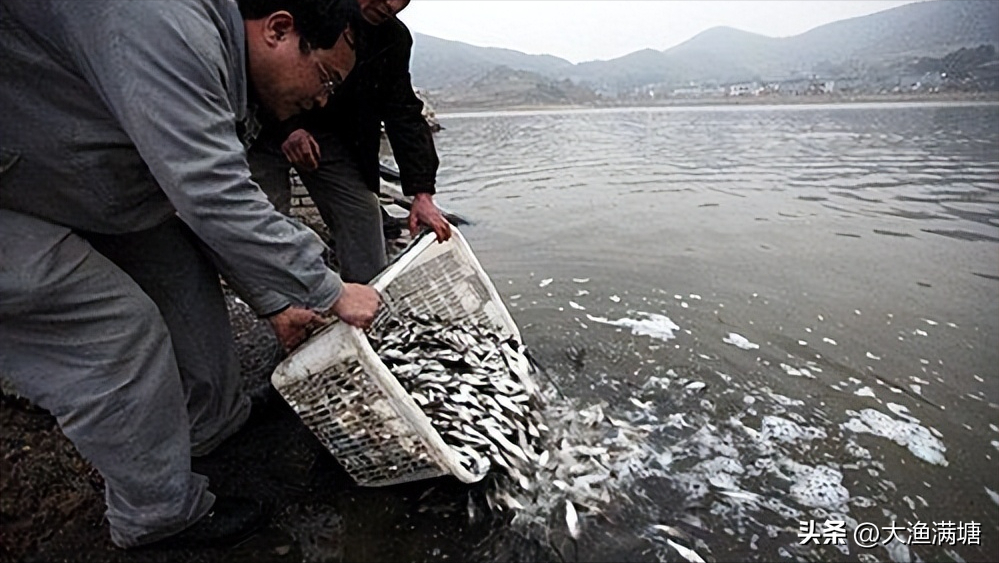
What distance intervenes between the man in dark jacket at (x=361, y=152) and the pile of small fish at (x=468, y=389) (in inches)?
23.9

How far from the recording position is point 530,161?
18.5 metres

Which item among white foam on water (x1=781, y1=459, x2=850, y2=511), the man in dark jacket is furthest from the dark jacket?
white foam on water (x1=781, y1=459, x2=850, y2=511)

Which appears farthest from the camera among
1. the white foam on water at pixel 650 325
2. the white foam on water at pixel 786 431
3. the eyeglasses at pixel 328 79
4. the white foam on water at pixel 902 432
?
the white foam on water at pixel 650 325

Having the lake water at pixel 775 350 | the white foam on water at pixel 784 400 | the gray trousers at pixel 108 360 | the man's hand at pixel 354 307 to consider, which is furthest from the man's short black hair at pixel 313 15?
the white foam on water at pixel 784 400

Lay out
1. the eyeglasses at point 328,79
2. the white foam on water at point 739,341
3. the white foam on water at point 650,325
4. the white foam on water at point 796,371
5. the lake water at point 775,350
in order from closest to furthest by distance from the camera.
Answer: the eyeglasses at point 328,79 → the lake water at point 775,350 → the white foam on water at point 796,371 → the white foam on water at point 739,341 → the white foam on water at point 650,325

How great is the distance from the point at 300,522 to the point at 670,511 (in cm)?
174

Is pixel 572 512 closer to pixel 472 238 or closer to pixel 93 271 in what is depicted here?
pixel 93 271

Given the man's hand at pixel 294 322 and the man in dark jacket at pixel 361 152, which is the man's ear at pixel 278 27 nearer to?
the man's hand at pixel 294 322

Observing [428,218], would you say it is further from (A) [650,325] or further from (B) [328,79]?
(A) [650,325]

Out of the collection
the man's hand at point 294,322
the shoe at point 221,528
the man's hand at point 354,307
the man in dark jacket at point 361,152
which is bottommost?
the shoe at point 221,528

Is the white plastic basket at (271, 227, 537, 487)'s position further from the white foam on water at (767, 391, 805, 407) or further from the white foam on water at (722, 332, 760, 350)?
the white foam on water at (722, 332, 760, 350)

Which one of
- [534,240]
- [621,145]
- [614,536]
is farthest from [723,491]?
[621,145]

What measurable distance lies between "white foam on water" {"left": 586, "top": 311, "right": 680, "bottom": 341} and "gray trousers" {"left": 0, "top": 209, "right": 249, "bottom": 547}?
351cm

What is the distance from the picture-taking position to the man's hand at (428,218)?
3354 millimetres
